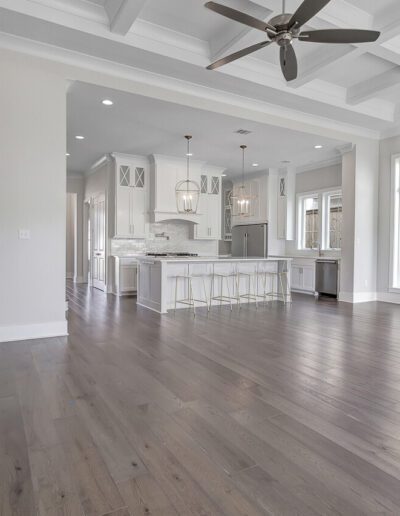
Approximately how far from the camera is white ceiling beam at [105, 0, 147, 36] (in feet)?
11.6

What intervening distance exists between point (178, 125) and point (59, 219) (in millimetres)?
2836

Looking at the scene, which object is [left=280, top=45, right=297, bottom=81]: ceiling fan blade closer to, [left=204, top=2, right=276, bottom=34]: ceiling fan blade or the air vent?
[left=204, top=2, right=276, bottom=34]: ceiling fan blade

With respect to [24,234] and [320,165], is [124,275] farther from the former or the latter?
[320,165]

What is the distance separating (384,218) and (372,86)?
276 cm

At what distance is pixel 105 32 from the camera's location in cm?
394

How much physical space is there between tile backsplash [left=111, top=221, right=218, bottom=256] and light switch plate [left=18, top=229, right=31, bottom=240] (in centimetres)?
426

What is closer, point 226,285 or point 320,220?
point 226,285

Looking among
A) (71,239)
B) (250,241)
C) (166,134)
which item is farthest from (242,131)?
(71,239)

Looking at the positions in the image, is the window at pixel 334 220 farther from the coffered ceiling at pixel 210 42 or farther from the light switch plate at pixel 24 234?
the light switch plate at pixel 24 234

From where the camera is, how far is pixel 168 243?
9.09 m

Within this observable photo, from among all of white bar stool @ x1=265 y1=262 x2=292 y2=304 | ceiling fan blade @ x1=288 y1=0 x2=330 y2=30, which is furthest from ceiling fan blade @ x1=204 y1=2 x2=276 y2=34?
white bar stool @ x1=265 y1=262 x2=292 y2=304

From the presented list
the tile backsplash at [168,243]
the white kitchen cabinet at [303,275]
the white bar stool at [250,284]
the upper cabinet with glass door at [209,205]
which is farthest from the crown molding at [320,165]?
the white bar stool at [250,284]

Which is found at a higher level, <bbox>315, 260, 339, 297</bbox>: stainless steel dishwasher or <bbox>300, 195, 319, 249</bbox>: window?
<bbox>300, 195, 319, 249</bbox>: window

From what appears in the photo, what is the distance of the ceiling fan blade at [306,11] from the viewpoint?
2578 mm
